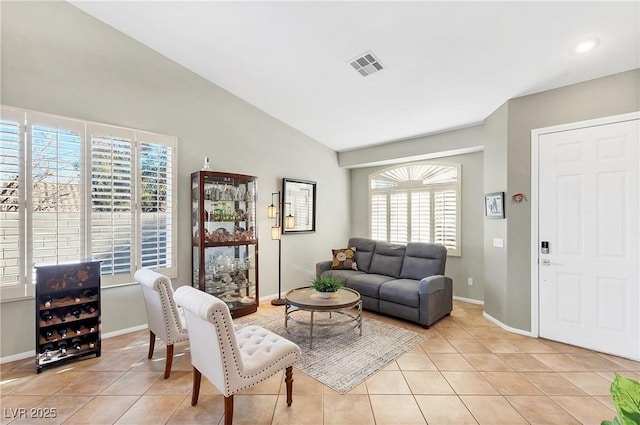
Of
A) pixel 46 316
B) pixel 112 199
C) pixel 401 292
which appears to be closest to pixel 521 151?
pixel 401 292

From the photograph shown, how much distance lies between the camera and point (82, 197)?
3.25 meters

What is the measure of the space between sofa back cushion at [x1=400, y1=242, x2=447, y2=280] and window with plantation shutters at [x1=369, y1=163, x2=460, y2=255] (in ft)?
2.79

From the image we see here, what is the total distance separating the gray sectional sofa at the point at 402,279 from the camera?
385 centimetres

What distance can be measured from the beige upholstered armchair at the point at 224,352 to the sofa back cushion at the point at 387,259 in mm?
2846

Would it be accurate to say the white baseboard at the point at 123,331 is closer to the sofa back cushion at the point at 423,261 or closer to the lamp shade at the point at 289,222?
the lamp shade at the point at 289,222

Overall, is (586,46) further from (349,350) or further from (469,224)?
(349,350)

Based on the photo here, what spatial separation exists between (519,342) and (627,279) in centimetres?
124

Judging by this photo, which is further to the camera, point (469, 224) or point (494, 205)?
point (469, 224)

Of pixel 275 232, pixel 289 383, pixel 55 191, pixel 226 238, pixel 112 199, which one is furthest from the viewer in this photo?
pixel 275 232

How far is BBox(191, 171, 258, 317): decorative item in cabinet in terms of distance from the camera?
397 centimetres

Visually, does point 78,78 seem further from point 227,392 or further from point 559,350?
point 559,350

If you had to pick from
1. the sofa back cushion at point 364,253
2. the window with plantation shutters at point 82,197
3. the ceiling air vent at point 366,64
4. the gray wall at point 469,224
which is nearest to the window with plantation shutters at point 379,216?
the sofa back cushion at point 364,253

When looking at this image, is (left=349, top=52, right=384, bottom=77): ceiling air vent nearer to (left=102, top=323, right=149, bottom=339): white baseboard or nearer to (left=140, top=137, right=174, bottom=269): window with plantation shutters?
(left=140, top=137, right=174, bottom=269): window with plantation shutters

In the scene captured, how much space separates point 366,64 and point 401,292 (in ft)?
9.45
